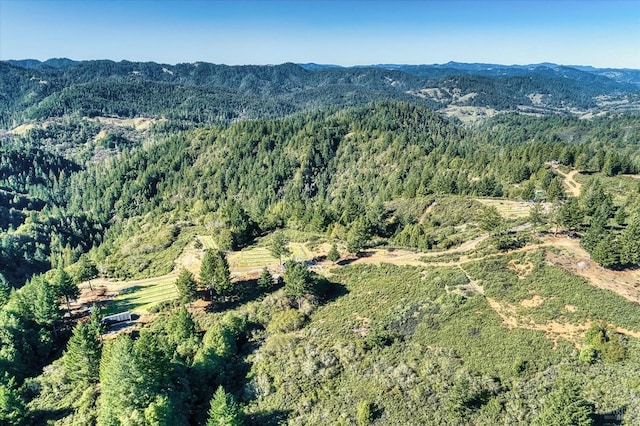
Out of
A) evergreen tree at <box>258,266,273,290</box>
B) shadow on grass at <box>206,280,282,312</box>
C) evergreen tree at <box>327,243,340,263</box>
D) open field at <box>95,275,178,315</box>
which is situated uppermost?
evergreen tree at <box>327,243,340,263</box>

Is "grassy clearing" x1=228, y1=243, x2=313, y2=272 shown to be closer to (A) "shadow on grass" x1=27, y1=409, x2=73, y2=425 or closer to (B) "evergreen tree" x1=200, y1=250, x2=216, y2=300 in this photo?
(B) "evergreen tree" x1=200, y1=250, x2=216, y2=300

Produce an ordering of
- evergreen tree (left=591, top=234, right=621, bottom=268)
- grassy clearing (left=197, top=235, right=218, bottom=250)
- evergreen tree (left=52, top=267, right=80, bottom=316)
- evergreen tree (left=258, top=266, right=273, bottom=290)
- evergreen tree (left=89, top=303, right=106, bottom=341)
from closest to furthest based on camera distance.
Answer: evergreen tree (left=591, top=234, right=621, bottom=268), evergreen tree (left=89, top=303, right=106, bottom=341), evergreen tree (left=52, top=267, right=80, bottom=316), evergreen tree (left=258, top=266, right=273, bottom=290), grassy clearing (left=197, top=235, right=218, bottom=250)

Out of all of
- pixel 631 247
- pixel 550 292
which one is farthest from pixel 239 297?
pixel 631 247

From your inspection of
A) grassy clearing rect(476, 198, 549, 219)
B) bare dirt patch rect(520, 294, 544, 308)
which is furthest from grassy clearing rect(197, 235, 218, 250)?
grassy clearing rect(476, 198, 549, 219)

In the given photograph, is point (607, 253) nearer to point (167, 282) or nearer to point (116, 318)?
point (167, 282)

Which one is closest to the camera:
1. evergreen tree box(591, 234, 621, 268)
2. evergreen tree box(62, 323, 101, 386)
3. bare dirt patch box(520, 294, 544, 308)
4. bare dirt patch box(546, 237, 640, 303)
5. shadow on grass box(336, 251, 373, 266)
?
evergreen tree box(62, 323, 101, 386)

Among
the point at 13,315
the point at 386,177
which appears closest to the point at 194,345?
the point at 13,315

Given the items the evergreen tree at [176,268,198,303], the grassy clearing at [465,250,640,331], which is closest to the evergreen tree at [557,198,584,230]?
the grassy clearing at [465,250,640,331]

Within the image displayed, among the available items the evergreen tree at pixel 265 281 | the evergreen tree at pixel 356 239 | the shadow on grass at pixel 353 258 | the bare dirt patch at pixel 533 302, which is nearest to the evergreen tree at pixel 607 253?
the bare dirt patch at pixel 533 302

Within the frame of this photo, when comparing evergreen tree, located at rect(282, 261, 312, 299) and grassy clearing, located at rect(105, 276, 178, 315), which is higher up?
evergreen tree, located at rect(282, 261, 312, 299)

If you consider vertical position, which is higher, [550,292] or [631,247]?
[631,247]

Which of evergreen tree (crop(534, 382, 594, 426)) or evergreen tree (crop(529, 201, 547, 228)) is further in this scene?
evergreen tree (crop(529, 201, 547, 228))

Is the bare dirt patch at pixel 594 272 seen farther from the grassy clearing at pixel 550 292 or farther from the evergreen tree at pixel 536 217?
the evergreen tree at pixel 536 217
